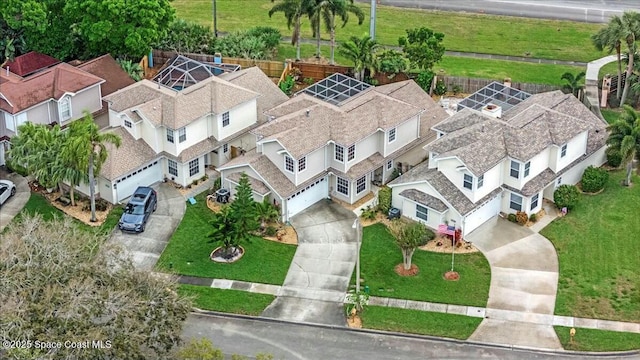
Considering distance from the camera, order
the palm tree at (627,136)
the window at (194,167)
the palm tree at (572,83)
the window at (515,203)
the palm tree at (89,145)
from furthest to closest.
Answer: the palm tree at (572,83)
the window at (194,167)
the palm tree at (627,136)
the window at (515,203)
the palm tree at (89,145)

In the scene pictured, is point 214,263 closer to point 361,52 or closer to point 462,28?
point 361,52

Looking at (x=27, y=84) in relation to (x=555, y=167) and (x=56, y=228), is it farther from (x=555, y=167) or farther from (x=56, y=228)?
(x=555, y=167)

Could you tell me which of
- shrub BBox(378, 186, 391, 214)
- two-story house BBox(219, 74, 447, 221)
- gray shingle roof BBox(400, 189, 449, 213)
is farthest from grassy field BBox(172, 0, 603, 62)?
gray shingle roof BBox(400, 189, 449, 213)

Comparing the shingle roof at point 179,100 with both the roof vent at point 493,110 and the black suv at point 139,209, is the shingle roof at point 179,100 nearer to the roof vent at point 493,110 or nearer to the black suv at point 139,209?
the black suv at point 139,209

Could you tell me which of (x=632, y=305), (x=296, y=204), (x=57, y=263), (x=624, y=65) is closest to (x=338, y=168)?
(x=296, y=204)

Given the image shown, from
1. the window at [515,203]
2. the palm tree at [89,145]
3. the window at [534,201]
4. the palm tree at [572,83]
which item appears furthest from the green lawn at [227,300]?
the palm tree at [572,83]

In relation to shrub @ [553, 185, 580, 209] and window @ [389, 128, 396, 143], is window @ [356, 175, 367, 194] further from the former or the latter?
shrub @ [553, 185, 580, 209]

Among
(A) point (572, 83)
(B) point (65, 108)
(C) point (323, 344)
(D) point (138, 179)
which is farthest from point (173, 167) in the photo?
(A) point (572, 83)
